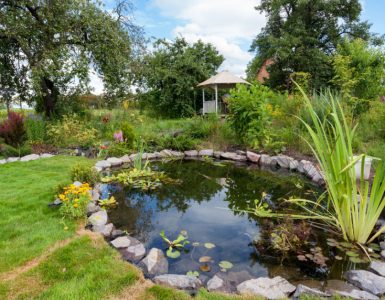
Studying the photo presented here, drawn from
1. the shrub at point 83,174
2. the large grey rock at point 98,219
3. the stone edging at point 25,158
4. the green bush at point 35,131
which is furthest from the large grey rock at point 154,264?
the green bush at point 35,131

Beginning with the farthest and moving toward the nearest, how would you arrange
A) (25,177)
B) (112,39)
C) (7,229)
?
(112,39) → (25,177) → (7,229)

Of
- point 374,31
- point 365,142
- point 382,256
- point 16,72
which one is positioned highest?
point 374,31

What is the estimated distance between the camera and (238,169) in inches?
233

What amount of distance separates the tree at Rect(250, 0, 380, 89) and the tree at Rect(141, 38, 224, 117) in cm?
426

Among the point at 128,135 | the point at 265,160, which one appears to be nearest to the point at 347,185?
the point at 265,160

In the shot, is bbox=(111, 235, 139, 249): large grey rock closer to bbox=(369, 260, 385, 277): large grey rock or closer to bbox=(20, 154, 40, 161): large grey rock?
bbox=(369, 260, 385, 277): large grey rock

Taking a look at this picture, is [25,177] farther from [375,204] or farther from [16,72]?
[16,72]

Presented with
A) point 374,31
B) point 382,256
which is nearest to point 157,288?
point 382,256

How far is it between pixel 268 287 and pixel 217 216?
157 cm

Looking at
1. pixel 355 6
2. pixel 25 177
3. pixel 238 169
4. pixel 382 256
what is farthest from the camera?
pixel 355 6

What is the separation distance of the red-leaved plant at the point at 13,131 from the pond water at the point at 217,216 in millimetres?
3068

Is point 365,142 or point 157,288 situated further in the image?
point 365,142

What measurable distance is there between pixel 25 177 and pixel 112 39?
218 inches

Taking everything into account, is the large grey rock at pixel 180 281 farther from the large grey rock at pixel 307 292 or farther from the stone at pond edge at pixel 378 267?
the stone at pond edge at pixel 378 267
